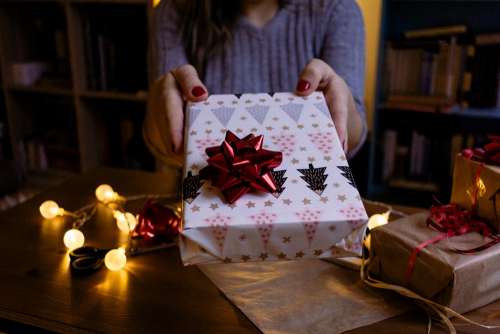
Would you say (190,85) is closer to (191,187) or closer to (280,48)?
(191,187)

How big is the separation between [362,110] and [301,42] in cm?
19

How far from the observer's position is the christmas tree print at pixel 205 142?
69cm

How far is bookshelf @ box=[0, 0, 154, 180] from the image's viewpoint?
6.87 feet

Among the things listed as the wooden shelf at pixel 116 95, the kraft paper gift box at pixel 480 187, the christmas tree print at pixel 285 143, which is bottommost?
the kraft paper gift box at pixel 480 187

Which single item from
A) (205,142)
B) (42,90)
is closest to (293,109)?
(205,142)

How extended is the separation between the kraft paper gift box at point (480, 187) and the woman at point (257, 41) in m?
0.25

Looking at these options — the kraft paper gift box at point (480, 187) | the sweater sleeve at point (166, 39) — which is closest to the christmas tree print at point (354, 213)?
the kraft paper gift box at point (480, 187)

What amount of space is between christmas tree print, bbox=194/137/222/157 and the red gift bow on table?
30 millimetres

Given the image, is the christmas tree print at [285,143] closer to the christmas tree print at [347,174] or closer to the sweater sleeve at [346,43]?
the christmas tree print at [347,174]

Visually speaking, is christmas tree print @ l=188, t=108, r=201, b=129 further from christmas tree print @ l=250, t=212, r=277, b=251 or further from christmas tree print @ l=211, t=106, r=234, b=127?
christmas tree print @ l=250, t=212, r=277, b=251

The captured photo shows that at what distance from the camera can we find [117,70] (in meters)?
2.13

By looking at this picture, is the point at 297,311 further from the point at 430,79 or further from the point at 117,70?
the point at 117,70

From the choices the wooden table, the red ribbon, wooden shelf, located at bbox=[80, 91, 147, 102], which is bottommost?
the wooden table

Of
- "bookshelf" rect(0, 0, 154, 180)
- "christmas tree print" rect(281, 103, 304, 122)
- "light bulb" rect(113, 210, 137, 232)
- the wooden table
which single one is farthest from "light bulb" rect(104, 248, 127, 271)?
"bookshelf" rect(0, 0, 154, 180)
